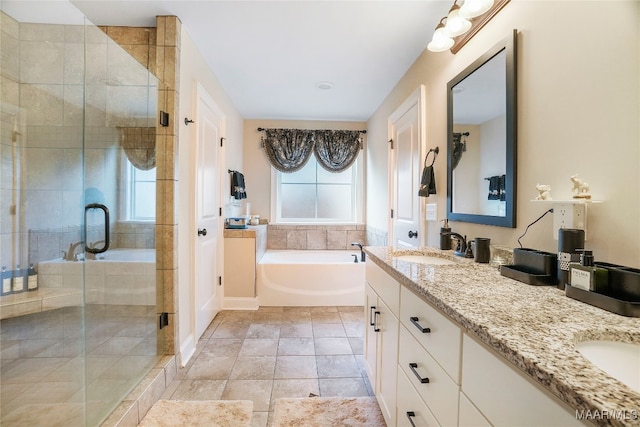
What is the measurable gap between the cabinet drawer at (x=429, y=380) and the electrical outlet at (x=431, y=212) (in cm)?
110

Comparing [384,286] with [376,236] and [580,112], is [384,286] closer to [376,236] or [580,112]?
[580,112]

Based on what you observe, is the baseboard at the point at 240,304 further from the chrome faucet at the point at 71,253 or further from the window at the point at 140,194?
the chrome faucet at the point at 71,253

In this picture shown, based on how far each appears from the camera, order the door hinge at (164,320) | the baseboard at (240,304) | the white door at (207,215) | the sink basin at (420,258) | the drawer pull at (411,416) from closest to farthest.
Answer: the drawer pull at (411,416), the sink basin at (420,258), the door hinge at (164,320), the white door at (207,215), the baseboard at (240,304)

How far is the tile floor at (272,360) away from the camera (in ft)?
5.78

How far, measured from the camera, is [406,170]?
258cm

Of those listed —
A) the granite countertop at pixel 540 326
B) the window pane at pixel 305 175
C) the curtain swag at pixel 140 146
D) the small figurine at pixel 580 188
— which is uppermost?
the window pane at pixel 305 175

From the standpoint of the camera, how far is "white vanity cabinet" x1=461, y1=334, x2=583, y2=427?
48 centimetres

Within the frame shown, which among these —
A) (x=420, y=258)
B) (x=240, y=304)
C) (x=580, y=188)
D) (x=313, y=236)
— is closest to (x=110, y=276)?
(x=240, y=304)

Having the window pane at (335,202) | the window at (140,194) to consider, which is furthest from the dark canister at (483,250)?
the window pane at (335,202)

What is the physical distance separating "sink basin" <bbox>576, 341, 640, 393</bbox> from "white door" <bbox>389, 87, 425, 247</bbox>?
1.59 metres

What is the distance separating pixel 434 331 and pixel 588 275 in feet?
1.55

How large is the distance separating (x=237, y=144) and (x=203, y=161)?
1.41 metres

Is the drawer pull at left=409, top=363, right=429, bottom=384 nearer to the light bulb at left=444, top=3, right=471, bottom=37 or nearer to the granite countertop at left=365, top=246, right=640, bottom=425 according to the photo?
the granite countertop at left=365, top=246, right=640, bottom=425

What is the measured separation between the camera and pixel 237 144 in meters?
3.75
